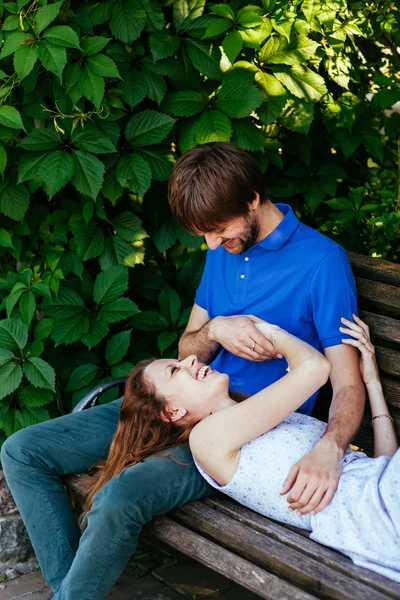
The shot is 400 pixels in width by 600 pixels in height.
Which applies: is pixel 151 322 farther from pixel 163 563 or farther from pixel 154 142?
pixel 163 563

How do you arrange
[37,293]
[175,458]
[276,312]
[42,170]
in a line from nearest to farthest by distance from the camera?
[175,458], [276,312], [42,170], [37,293]

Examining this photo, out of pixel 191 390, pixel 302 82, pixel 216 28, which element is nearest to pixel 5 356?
pixel 191 390

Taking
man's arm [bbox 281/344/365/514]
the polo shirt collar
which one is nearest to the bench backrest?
man's arm [bbox 281/344/365/514]

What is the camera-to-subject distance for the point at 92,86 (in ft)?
10.8

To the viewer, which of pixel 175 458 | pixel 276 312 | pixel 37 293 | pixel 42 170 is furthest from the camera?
pixel 37 293

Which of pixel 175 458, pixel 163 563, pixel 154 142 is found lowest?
pixel 163 563

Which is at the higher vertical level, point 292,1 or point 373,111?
point 292,1

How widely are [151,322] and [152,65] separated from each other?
1.12 meters

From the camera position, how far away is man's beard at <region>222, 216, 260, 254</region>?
2.82m

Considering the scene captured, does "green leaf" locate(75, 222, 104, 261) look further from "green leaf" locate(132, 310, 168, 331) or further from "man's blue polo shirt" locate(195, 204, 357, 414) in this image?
"man's blue polo shirt" locate(195, 204, 357, 414)

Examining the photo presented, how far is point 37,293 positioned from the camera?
3639 mm

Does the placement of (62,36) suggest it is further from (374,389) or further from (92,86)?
(374,389)

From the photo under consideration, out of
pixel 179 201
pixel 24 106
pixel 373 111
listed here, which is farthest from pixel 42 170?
pixel 373 111

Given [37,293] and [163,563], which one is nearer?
[163,563]
